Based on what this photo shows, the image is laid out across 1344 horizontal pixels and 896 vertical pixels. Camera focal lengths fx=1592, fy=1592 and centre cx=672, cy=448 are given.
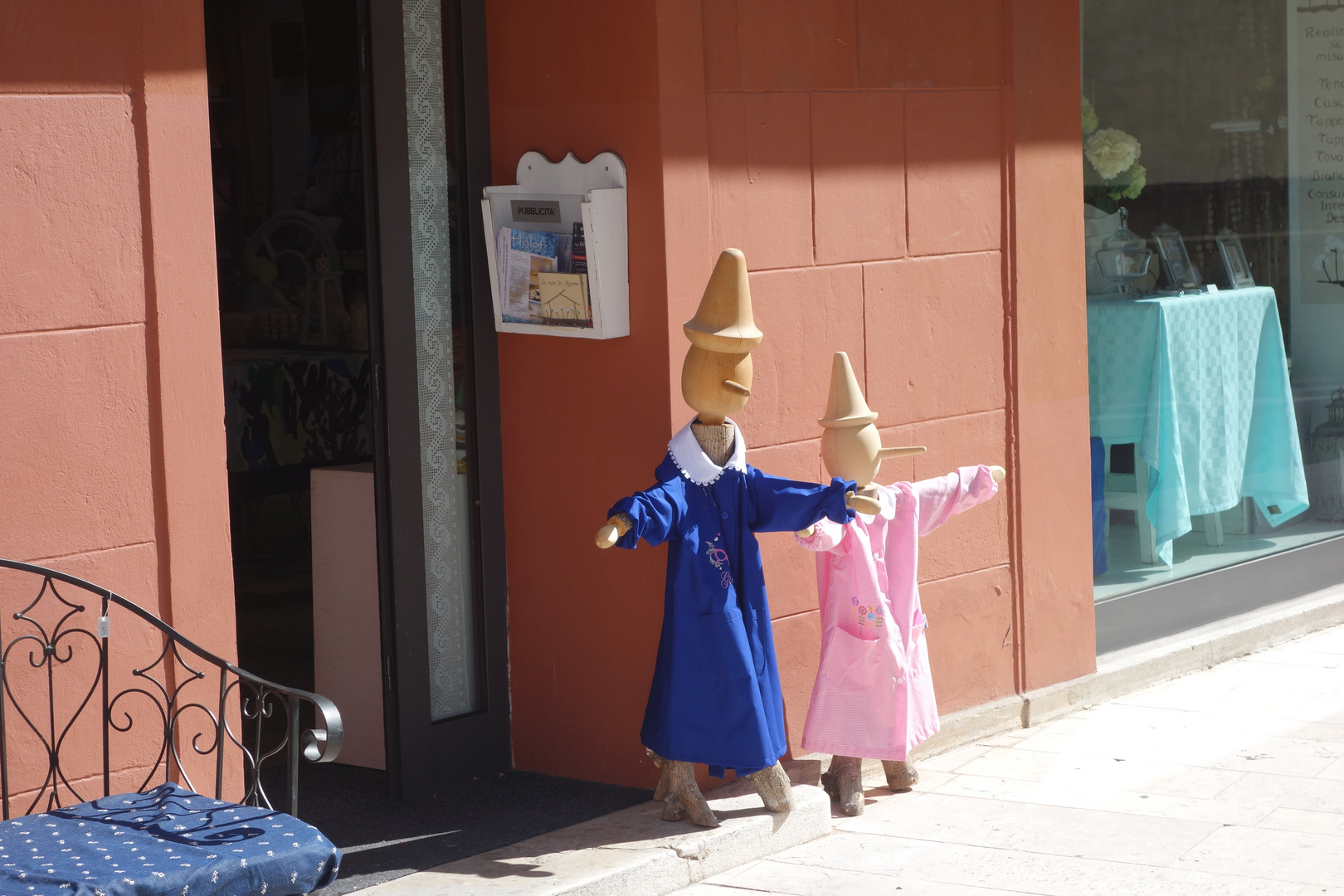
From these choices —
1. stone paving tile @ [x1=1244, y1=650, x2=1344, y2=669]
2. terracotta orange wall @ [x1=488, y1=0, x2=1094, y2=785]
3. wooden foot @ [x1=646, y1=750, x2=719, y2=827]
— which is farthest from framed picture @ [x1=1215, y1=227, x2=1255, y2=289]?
wooden foot @ [x1=646, y1=750, x2=719, y2=827]

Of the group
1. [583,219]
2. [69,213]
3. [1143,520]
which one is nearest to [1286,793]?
[1143,520]

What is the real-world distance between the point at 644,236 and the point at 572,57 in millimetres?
594

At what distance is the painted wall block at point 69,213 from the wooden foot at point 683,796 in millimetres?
1895

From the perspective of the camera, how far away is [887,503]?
4824 millimetres

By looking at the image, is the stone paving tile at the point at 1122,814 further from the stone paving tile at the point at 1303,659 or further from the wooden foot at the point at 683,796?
the stone paving tile at the point at 1303,659

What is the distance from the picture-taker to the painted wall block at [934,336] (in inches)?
210

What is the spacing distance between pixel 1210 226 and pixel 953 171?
1.96m

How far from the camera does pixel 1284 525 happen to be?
7.41 m

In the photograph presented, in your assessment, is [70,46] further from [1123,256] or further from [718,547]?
[1123,256]

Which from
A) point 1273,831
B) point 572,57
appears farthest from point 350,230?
point 1273,831

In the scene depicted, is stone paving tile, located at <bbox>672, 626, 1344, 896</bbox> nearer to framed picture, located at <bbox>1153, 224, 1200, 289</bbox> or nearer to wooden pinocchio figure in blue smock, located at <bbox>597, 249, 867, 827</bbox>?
wooden pinocchio figure in blue smock, located at <bbox>597, 249, 867, 827</bbox>

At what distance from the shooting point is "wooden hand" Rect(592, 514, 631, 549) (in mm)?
3945

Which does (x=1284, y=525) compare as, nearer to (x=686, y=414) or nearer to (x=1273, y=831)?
(x=1273, y=831)

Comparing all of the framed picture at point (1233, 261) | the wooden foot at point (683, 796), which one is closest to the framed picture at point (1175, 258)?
the framed picture at point (1233, 261)
